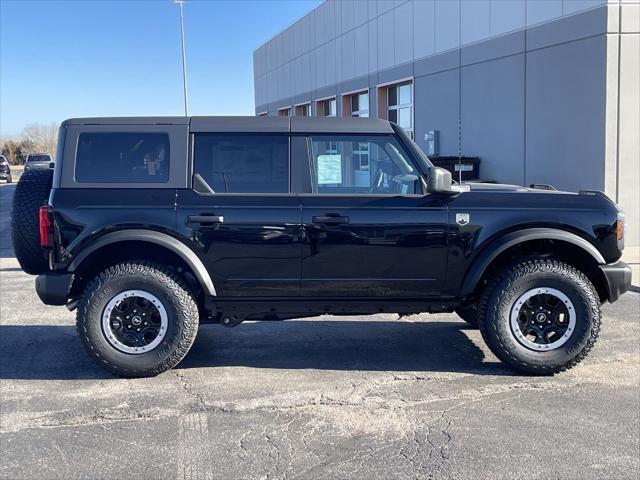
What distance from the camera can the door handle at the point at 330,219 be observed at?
5016mm

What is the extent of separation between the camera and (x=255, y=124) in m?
5.25

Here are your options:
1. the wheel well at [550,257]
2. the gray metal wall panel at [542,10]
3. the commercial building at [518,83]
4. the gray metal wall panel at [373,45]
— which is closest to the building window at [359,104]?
the commercial building at [518,83]

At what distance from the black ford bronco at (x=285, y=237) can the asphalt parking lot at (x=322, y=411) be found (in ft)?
1.39

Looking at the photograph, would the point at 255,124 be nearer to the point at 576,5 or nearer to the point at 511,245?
the point at 511,245

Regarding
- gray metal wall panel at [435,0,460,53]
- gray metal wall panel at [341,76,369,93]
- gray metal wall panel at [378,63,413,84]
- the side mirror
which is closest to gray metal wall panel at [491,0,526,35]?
gray metal wall panel at [435,0,460,53]

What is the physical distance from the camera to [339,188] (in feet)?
17.0

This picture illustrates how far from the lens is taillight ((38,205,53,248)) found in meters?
4.97

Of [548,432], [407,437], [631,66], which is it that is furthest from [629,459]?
[631,66]

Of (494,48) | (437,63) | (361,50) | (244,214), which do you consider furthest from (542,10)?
(244,214)

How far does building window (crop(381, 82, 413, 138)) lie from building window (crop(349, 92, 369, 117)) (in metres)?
1.62

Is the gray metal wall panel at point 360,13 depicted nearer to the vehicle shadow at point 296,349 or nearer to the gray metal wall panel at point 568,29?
the gray metal wall panel at point 568,29

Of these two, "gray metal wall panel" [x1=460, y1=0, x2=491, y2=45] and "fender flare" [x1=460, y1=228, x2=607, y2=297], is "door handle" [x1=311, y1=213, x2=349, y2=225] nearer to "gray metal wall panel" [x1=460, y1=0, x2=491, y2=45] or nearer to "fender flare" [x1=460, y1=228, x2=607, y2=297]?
"fender flare" [x1=460, y1=228, x2=607, y2=297]

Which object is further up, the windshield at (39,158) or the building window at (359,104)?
the building window at (359,104)

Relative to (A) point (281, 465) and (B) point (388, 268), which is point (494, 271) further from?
(A) point (281, 465)
